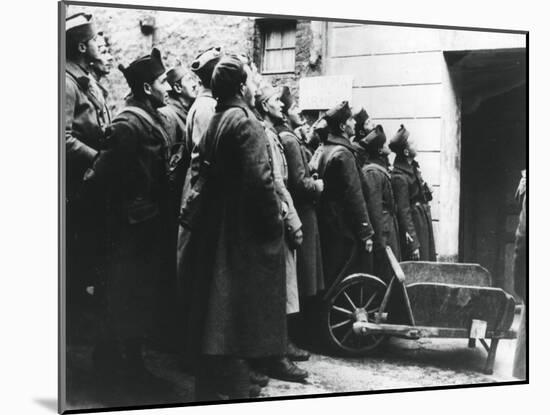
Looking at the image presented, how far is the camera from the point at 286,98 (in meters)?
7.24

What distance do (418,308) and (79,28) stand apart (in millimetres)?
2987

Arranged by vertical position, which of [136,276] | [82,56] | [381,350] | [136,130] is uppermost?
[82,56]

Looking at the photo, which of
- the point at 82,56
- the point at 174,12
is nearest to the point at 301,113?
the point at 174,12

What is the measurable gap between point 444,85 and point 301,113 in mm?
1118

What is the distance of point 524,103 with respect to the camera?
26.5 ft

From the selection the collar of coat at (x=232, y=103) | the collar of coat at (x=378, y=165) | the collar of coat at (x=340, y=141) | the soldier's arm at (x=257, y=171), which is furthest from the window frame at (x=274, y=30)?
the collar of coat at (x=378, y=165)

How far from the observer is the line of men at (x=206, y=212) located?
6633 mm

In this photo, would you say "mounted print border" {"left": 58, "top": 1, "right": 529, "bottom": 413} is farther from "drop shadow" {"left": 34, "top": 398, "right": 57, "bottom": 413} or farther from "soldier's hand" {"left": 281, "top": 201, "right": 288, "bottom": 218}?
"drop shadow" {"left": 34, "top": 398, "right": 57, "bottom": 413}

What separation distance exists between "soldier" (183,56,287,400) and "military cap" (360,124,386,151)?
851 millimetres

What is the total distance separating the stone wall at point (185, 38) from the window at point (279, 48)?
36mm

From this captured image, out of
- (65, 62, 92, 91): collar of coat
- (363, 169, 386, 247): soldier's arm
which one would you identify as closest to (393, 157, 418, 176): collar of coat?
(363, 169, 386, 247): soldier's arm

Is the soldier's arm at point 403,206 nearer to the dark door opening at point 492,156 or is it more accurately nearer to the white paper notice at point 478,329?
the dark door opening at point 492,156

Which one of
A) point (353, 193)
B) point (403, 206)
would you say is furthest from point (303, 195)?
point (403, 206)

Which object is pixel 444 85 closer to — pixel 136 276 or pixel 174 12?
pixel 174 12
